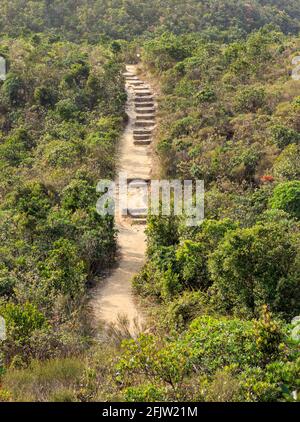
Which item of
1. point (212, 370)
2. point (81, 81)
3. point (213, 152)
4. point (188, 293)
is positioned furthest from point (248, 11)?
point (212, 370)

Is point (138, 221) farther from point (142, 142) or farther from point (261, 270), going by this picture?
point (261, 270)

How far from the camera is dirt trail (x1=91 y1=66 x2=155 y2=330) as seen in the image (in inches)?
393

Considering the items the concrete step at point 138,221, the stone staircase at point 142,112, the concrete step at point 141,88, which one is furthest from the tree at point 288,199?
the concrete step at point 141,88

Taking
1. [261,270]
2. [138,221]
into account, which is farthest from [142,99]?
[261,270]

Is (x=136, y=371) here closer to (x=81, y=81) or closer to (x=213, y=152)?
(x=213, y=152)

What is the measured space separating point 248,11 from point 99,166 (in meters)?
23.5

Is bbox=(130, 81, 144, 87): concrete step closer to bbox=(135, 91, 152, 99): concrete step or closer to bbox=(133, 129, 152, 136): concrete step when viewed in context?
bbox=(135, 91, 152, 99): concrete step

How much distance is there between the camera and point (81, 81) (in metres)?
20.5

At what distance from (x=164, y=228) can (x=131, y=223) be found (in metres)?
2.59

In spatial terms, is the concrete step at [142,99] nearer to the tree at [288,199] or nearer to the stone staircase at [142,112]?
the stone staircase at [142,112]

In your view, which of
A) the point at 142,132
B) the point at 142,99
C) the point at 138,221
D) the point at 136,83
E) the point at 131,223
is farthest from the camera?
the point at 136,83

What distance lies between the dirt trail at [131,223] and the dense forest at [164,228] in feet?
1.04

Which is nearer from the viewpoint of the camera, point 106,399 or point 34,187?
point 106,399

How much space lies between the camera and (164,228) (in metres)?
11.1
